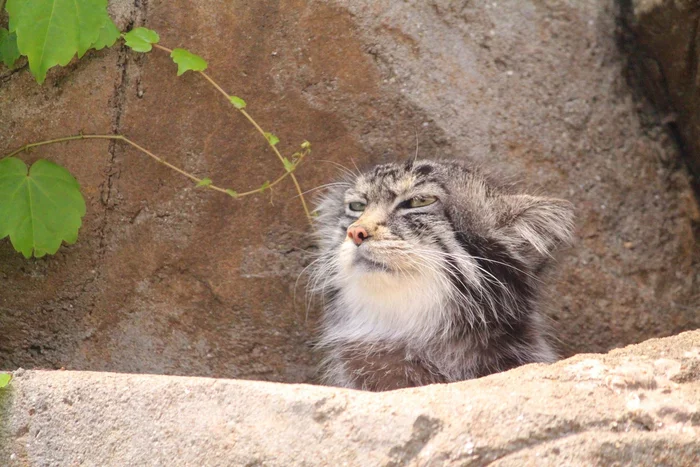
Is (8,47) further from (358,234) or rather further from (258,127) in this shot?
(358,234)

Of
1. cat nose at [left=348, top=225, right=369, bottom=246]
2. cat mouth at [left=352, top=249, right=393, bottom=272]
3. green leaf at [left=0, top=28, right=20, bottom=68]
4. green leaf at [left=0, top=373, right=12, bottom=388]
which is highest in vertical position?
green leaf at [left=0, top=28, right=20, bottom=68]

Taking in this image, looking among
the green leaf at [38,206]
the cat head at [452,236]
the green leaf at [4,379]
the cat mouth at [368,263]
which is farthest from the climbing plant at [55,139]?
the green leaf at [4,379]

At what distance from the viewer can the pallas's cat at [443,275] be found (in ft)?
11.6

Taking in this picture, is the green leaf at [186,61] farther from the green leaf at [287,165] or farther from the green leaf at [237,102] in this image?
the green leaf at [287,165]

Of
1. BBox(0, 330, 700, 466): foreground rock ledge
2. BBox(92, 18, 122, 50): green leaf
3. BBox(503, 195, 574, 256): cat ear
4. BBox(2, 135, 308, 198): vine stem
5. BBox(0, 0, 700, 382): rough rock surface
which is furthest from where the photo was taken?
BBox(0, 0, 700, 382): rough rock surface

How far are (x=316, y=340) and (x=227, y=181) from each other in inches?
34.9

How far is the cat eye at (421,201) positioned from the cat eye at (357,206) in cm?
27

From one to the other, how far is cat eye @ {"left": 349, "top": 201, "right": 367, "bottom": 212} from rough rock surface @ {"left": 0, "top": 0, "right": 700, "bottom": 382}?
0.46 meters

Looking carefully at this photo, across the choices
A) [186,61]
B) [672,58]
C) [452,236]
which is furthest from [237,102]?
[672,58]

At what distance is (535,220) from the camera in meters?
3.67

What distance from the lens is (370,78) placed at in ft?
14.1

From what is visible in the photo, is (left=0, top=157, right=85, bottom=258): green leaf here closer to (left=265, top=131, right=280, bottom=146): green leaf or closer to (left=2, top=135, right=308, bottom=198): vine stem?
(left=2, top=135, right=308, bottom=198): vine stem

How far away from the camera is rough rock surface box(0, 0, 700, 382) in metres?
4.08

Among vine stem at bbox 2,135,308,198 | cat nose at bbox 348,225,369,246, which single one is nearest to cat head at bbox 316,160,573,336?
cat nose at bbox 348,225,369,246
